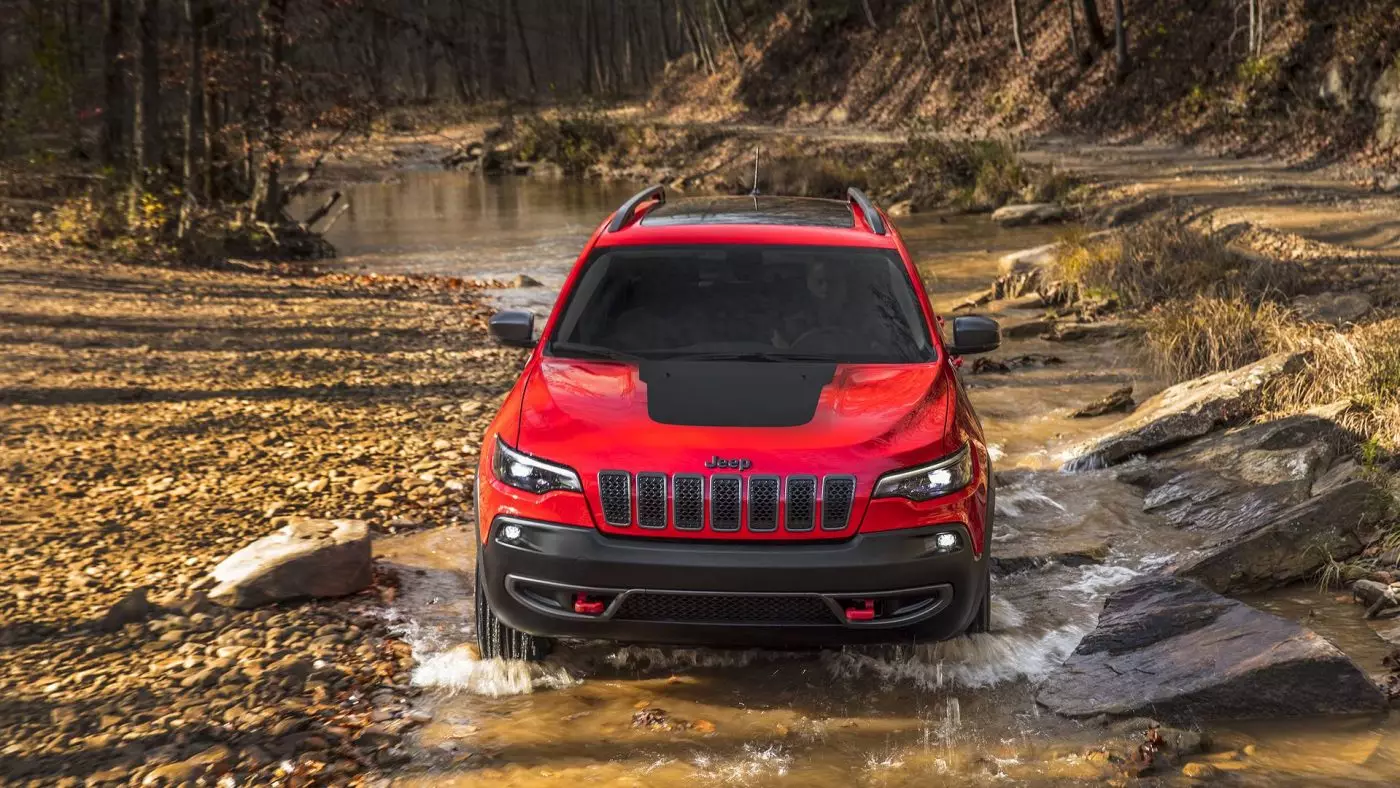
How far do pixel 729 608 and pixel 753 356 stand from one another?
4.20 ft

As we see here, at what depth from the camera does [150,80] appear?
18.0m

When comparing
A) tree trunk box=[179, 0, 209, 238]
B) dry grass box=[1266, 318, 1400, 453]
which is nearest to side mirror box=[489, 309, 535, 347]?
dry grass box=[1266, 318, 1400, 453]

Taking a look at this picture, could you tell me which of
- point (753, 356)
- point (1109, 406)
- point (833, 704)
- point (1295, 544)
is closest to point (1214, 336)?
point (1109, 406)

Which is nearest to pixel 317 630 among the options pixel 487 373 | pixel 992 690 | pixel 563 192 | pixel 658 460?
pixel 658 460

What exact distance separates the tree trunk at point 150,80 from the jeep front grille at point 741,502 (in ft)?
51.2

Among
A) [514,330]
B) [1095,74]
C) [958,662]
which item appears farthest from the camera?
[1095,74]

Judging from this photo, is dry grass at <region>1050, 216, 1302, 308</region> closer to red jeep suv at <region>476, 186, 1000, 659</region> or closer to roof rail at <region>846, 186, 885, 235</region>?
roof rail at <region>846, 186, 885, 235</region>

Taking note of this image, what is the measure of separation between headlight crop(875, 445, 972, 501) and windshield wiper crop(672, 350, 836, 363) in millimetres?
822

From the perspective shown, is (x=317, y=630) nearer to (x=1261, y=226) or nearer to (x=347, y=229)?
(x=1261, y=226)

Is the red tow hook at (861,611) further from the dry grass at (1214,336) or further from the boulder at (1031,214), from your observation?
the boulder at (1031,214)

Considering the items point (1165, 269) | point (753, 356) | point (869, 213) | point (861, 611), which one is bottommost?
point (861, 611)

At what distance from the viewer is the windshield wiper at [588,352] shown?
5.19 m

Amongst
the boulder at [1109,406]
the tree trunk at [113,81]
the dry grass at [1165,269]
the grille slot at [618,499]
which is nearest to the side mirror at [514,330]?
the grille slot at [618,499]

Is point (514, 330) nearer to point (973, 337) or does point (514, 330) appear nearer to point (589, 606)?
point (589, 606)
